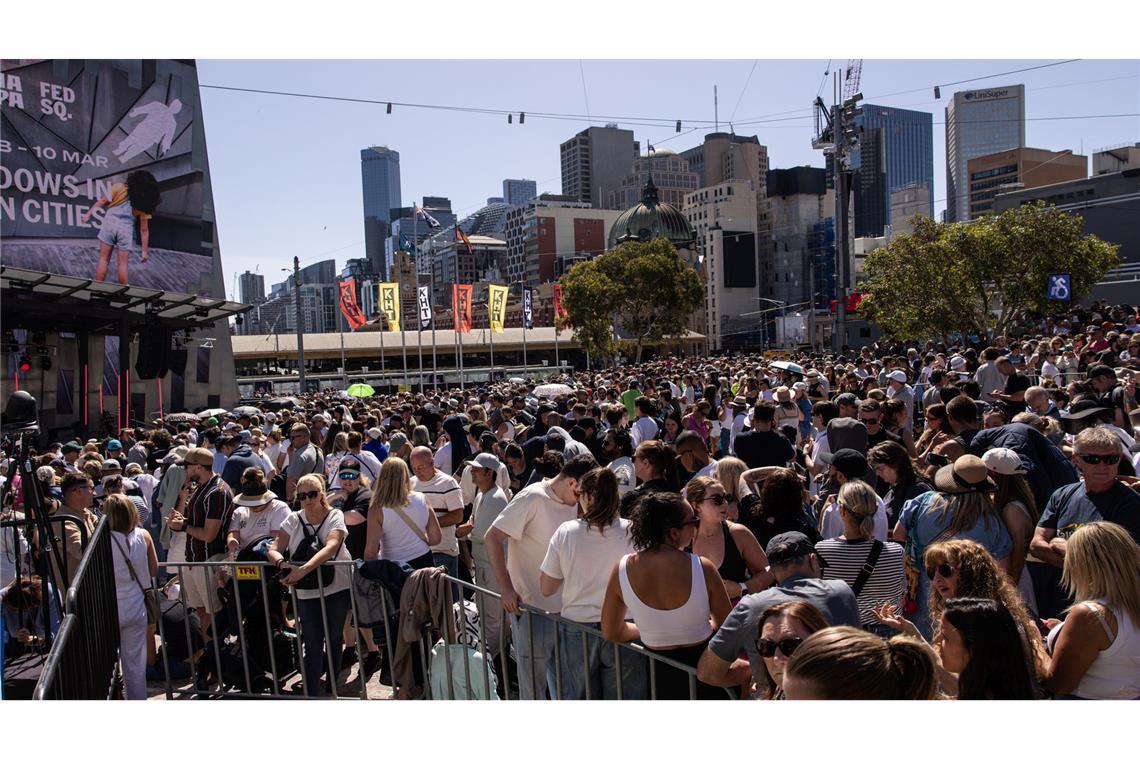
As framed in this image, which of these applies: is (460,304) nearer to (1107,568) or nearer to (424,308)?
(424,308)

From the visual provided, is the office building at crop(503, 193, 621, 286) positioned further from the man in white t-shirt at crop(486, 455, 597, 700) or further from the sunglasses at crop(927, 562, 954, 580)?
the sunglasses at crop(927, 562, 954, 580)

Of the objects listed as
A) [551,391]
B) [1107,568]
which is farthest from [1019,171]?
[1107,568]

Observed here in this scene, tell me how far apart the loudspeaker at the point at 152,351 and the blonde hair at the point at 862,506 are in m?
21.7

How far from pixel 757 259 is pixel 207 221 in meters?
100

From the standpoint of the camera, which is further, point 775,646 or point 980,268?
point 980,268

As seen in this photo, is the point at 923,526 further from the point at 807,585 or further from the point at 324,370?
the point at 324,370

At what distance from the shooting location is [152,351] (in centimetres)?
2200

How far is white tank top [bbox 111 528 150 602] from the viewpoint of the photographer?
219 inches

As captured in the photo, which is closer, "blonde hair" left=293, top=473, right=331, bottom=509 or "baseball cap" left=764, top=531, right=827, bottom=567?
"baseball cap" left=764, top=531, right=827, bottom=567

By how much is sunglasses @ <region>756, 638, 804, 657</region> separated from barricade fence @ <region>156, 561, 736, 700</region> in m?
1.50

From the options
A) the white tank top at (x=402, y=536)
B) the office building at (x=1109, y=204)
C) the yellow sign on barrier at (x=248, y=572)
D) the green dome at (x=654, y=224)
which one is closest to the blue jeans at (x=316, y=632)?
the yellow sign on barrier at (x=248, y=572)

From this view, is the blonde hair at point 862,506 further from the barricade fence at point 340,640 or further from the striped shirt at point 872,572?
the barricade fence at point 340,640

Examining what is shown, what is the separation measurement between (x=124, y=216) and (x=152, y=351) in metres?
12.2

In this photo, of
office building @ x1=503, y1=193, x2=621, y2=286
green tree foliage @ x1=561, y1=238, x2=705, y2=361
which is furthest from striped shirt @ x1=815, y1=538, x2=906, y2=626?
office building @ x1=503, y1=193, x2=621, y2=286
